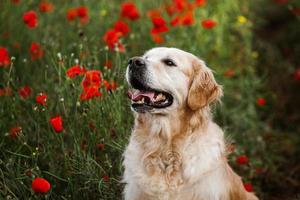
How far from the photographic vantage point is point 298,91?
7457 mm

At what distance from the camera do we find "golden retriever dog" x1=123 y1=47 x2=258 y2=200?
4113mm

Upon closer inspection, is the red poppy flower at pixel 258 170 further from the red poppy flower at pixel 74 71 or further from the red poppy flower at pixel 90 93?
the red poppy flower at pixel 74 71

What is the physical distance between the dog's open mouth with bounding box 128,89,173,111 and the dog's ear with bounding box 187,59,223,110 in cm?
16

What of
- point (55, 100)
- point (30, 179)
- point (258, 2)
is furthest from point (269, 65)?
point (30, 179)

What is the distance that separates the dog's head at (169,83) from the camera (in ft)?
13.7

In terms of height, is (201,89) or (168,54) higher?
(168,54)

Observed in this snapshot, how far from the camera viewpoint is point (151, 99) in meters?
4.19

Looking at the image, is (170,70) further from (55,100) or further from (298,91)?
(298,91)

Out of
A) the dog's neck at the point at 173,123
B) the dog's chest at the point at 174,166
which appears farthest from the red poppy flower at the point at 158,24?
the dog's chest at the point at 174,166

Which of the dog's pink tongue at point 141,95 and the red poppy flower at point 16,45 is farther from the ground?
the dog's pink tongue at point 141,95

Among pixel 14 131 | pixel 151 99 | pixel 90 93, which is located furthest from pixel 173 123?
pixel 14 131

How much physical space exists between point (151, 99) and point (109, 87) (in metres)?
0.50

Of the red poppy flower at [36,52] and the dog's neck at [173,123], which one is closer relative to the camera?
the dog's neck at [173,123]

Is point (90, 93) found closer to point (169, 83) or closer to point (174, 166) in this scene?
point (169, 83)
